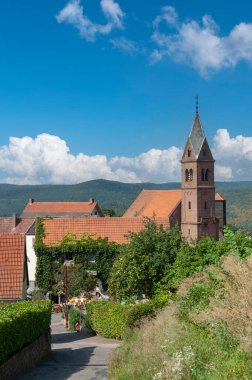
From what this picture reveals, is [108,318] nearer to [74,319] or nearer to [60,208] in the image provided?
[74,319]

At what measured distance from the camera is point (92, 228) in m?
51.6

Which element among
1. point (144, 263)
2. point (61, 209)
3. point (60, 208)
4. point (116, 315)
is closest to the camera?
point (116, 315)

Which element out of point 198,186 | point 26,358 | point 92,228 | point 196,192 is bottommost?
point 26,358

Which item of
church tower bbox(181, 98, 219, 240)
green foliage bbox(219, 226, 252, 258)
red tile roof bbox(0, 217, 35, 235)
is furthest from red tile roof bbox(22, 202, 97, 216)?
green foliage bbox(219, 226, 252, 258)

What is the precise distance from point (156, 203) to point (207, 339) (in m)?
66.0

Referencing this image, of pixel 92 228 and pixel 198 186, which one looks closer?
pixel 92 228

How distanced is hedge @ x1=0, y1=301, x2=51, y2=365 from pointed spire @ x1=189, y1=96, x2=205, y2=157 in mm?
49676

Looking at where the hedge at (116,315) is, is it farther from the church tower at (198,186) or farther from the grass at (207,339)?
the church tower at (198,186)

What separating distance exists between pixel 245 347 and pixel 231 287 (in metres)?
1.96

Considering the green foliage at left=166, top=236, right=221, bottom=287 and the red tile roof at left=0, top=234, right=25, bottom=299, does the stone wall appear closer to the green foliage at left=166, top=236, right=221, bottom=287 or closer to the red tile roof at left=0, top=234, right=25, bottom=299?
the red tile roof at left=0, top=234, right=25, bottom=299

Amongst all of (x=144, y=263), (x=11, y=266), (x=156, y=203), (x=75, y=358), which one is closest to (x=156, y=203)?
(x=156, y=203)

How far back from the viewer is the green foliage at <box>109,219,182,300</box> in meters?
35.7

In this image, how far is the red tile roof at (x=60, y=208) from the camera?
124875 millimetres

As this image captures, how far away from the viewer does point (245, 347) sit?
44.3 ft
